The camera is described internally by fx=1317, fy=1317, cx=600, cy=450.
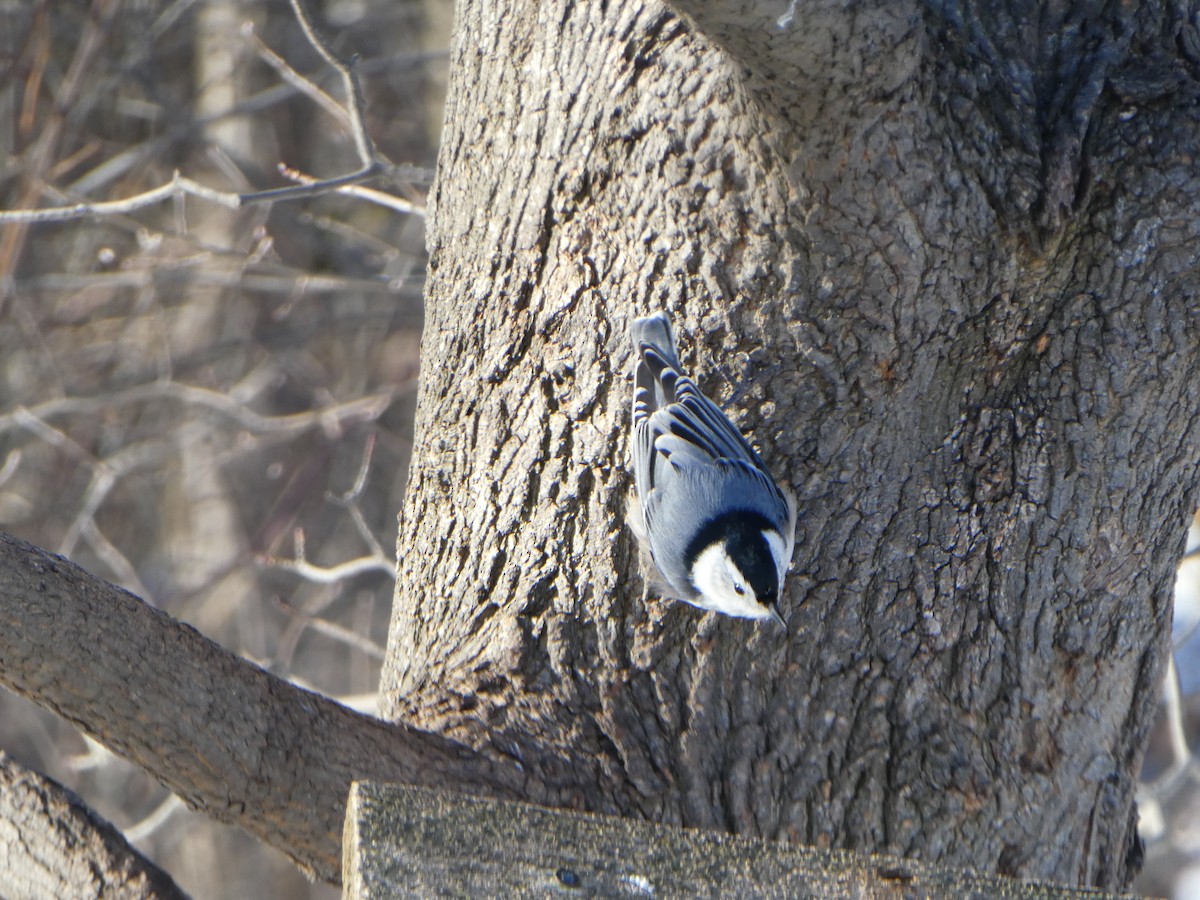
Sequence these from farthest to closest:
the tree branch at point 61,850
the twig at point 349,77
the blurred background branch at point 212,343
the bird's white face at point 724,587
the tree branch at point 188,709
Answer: the blurred background branch at point 212,343 < the twig at point 349,77 < the bird's white face at point 724,587 < the tree branch at point 61,850 < the tree branch at point 188,709

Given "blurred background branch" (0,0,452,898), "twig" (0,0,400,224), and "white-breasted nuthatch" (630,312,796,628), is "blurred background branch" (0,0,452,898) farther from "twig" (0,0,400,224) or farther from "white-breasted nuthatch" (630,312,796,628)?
"white-breasted nuthatch" (630,312,796,628)

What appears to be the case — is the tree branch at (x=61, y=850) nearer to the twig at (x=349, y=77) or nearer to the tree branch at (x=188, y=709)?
the tree branch at (x=188, y=709)

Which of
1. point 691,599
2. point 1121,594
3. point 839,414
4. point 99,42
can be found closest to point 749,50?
point 839,414

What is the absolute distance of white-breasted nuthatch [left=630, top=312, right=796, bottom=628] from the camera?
2020mm

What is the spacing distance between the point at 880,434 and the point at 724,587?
0.39 metres

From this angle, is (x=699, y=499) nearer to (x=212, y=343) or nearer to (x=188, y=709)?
(x=188, y=709)

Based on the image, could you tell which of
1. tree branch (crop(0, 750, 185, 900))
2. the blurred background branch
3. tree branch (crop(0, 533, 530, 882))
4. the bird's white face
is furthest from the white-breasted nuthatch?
the blurred background branch

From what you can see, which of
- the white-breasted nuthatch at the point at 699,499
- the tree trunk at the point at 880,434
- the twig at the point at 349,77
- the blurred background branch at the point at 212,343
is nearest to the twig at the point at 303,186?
the twig at the point at 349,77

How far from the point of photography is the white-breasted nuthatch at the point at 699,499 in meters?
2.02

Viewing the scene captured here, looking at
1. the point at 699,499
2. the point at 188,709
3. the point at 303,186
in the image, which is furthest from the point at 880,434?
the point at 303,186

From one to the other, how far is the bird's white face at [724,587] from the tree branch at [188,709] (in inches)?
21.2

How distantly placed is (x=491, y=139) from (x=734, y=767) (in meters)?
1.07

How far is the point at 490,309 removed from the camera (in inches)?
83.5

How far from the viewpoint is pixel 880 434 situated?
1953 mm
